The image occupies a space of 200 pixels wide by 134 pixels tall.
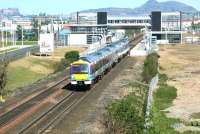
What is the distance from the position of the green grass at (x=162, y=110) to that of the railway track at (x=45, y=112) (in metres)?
6.45

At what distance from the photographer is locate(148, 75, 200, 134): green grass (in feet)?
113

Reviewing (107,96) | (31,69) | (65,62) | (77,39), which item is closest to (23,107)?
(107,96)

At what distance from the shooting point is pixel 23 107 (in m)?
41.4

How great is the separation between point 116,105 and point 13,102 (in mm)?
22088

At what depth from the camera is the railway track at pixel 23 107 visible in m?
36.5

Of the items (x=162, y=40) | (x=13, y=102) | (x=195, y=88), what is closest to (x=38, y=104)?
(x=13, y=102)

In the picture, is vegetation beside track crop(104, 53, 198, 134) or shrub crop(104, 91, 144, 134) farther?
vegetation beside track crop(104, 53, 198, 134)

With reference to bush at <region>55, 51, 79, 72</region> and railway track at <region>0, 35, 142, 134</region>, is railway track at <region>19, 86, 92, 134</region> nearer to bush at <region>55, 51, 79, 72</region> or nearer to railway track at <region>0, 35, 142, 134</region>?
railway track at <region>0, 35, 142, 134</region>

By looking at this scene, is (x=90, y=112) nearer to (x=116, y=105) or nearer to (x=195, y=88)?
(x=116, y=105)

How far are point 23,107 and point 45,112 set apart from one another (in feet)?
9.70

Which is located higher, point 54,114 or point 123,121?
point 123,121

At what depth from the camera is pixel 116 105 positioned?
2328cm

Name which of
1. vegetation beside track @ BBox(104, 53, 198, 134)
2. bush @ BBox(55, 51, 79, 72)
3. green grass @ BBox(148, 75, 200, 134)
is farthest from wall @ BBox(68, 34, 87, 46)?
green grass @ BBox(148, 75, 200, 134)

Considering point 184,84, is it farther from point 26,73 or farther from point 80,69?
point 26,73
